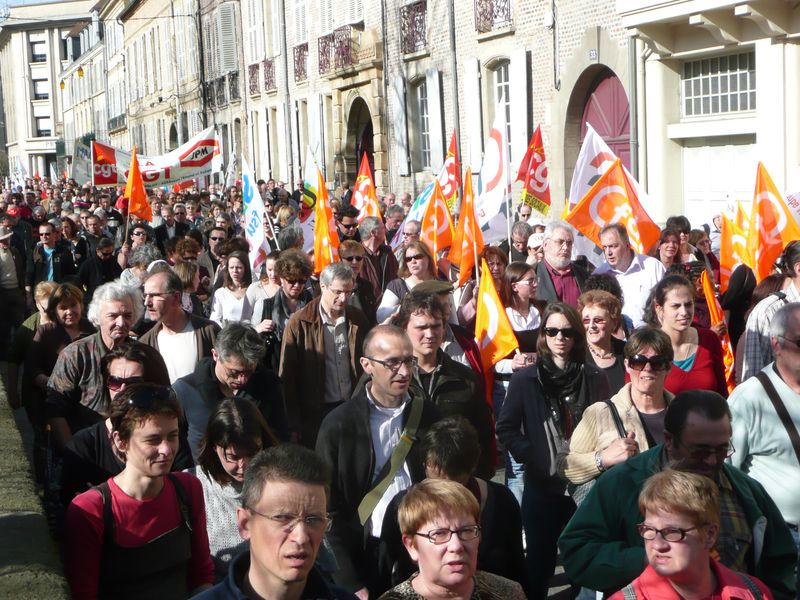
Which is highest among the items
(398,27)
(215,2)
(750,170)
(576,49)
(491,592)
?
(215,2)

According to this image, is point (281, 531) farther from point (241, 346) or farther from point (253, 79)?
point (253, 79)

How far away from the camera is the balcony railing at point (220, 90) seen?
134 ft

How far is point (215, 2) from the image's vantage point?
131 ft

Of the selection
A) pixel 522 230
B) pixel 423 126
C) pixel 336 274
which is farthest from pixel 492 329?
pixel 423 126

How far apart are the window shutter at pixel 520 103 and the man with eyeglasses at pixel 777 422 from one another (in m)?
15.1

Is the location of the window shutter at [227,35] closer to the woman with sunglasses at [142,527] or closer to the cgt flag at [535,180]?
the cgt flag at [535,180]

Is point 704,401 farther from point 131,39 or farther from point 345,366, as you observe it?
point 131,39

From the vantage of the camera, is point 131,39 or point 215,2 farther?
point 131,39

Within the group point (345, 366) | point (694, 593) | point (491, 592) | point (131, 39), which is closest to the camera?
point (694, 593)

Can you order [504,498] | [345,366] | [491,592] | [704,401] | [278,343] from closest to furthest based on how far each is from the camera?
[491,592], [704,401], [504,498], [345,366], [278,343]

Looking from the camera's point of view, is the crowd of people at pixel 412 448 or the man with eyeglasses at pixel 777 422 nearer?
the crowd of people at pixel 412 448

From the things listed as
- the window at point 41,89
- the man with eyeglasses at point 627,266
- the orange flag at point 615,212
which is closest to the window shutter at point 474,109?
the orange flag at point 615,212

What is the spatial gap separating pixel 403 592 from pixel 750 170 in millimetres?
12401

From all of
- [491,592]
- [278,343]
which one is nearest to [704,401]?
[491,592]
